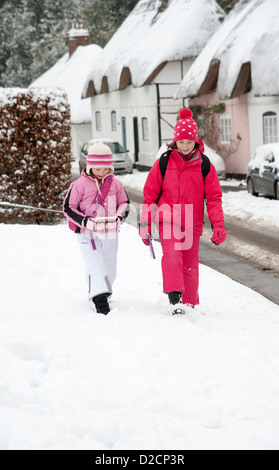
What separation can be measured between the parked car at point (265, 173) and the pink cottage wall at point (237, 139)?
6135 mm

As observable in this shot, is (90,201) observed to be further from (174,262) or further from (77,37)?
(77,37)

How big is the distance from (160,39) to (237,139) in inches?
346

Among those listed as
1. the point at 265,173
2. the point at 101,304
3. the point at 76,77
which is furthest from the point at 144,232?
the point at 76,77

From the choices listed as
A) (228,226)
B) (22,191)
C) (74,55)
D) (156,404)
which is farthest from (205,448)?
(74,55)

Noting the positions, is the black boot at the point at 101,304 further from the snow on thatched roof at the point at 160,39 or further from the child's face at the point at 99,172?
the snow on thatched roof at the point at 160,39

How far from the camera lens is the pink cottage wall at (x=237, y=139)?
2434cm

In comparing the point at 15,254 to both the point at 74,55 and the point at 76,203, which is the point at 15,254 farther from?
the point at 74,55

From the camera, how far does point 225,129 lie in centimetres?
2631

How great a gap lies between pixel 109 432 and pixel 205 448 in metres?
0.51

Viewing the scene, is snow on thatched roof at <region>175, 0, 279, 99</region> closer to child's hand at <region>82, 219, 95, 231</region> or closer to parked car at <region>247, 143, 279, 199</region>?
parked car at <region>247, 143, 279, 199</region>

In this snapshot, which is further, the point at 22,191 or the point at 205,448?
the point at 22,191

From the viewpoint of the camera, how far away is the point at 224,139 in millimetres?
26375

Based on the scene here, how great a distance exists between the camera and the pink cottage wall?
79.9 feet

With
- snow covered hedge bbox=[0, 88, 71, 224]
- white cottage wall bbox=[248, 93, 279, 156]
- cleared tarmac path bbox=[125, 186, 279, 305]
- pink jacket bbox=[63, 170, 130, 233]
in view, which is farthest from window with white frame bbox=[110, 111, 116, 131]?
pink jacket bbox=[63, 170, 130, 233]
